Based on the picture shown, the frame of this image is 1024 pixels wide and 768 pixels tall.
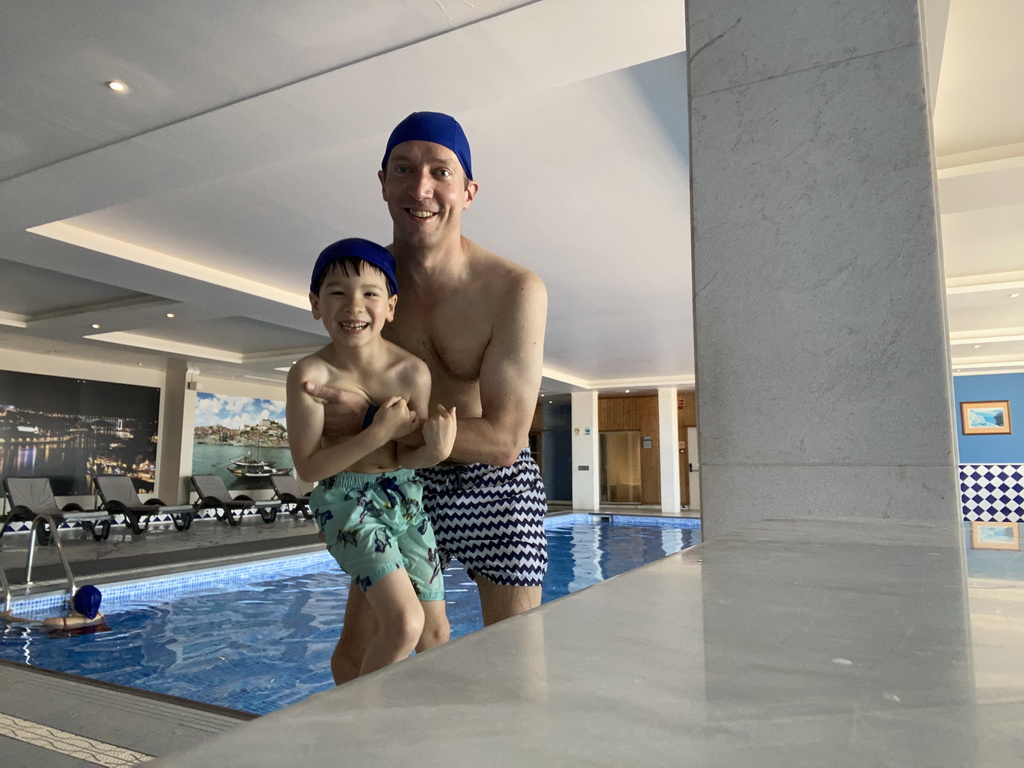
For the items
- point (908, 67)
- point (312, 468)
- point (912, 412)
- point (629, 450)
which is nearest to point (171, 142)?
point (312, 468)

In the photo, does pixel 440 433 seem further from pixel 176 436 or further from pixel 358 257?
pixel 176 436

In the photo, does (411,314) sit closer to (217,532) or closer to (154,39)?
(154,39)

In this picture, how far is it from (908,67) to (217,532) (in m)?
12.3

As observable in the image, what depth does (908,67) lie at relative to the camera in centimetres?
214

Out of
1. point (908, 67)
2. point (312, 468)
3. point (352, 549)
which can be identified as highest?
point (908, 67)

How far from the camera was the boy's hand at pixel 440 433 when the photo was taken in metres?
1.46

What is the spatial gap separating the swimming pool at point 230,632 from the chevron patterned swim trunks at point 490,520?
2.19m

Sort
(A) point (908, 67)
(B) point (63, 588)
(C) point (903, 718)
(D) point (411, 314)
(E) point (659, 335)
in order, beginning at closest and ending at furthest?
(C) point (903, 718), (D) point (411, 314), (A) point (908, 67), (B) point (63, 588), (E) point (659, 335)

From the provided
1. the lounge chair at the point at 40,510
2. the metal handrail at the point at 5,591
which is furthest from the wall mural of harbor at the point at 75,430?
the metal handrail at the point at 5,591

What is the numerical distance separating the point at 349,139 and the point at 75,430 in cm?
1270

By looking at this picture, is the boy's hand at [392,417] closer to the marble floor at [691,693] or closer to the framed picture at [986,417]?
→ the marble floor at [691,693]

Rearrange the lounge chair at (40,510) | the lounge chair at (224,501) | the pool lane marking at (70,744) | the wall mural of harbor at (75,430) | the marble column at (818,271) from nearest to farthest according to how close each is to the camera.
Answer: the marble column at (818,271) → the pool lane marking at (70,744) → the lounge chair at (40,510) → the lounge chair at (224,501) → the wall mural of harbor at (75,430)

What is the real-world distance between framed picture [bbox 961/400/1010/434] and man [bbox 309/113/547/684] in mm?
16918

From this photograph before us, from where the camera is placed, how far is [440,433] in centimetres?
146
